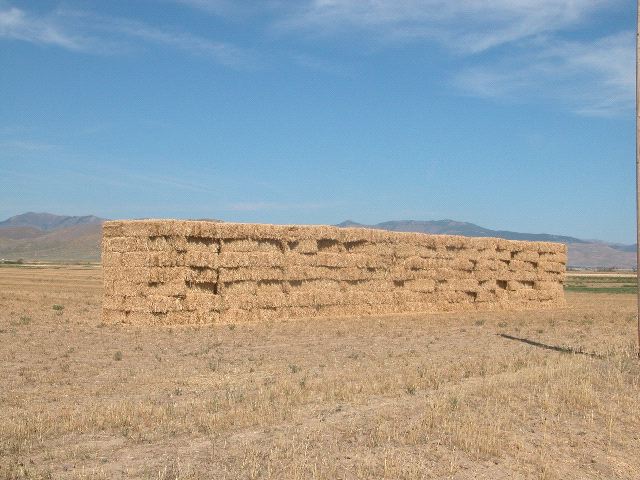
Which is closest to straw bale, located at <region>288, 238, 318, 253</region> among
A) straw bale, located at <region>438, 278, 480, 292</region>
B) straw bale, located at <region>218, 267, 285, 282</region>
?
straw bale, located at <region>218, 267, 285, 282</region>

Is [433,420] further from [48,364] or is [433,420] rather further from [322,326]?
[322,326]

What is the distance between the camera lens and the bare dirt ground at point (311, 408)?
723cm

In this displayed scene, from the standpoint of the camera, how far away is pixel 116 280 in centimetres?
2091

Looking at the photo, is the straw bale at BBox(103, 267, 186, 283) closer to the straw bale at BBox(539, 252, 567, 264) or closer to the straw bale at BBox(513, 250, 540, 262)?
the straw bale at BBox(513, 250, 540, 262)

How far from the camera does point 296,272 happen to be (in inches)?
931

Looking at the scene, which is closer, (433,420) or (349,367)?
(433,420)

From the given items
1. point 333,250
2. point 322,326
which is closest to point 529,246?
point 333,250

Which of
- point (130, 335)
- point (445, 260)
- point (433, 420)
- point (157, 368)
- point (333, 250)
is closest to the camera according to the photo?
point (433, 420)

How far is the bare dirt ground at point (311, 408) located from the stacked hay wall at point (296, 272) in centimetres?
351

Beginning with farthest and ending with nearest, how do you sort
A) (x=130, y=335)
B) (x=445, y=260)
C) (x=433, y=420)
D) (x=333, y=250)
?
1. (x=445, y=260)
2. (x=333, y=250)
3. (x=130, y=335)
4. (x=433, y=420)

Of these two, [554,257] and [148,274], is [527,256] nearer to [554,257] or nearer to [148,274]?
[554,257]

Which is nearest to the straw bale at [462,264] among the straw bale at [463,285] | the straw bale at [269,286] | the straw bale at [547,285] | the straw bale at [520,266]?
the straw bale at [463,285]

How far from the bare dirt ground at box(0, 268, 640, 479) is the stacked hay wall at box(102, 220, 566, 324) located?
3506 mm

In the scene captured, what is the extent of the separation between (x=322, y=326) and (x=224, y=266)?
3596mm
